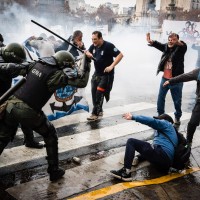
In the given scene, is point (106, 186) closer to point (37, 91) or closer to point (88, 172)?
point (88, 172)

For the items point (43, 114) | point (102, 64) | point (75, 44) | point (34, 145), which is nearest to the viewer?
point (43, 114)

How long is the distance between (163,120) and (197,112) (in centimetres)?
121

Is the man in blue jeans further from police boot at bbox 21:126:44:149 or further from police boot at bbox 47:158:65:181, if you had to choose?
police boot at bbox 21:126:44:149

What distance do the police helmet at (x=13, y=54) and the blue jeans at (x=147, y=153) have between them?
1924 millimetres

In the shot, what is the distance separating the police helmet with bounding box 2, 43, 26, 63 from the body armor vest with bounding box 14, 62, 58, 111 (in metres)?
0.62

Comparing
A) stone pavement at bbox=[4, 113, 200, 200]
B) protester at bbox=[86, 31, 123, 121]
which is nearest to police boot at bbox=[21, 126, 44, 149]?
stone pavement at bbox=[4, 113, 200, 200]

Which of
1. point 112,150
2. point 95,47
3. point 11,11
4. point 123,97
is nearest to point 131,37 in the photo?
point 11,11

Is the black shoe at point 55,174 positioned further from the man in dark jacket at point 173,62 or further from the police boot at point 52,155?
the man in dark jacket at point 173,62

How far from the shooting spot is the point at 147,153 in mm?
4527

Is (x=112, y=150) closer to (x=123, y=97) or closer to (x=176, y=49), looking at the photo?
(x=176, y=49)

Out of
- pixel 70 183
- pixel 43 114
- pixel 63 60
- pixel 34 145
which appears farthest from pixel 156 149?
pixel 34 145

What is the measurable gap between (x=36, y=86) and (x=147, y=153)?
1.80 meters

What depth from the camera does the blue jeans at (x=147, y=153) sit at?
4.47 metres

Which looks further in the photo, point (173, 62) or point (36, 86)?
point (173, 62)
